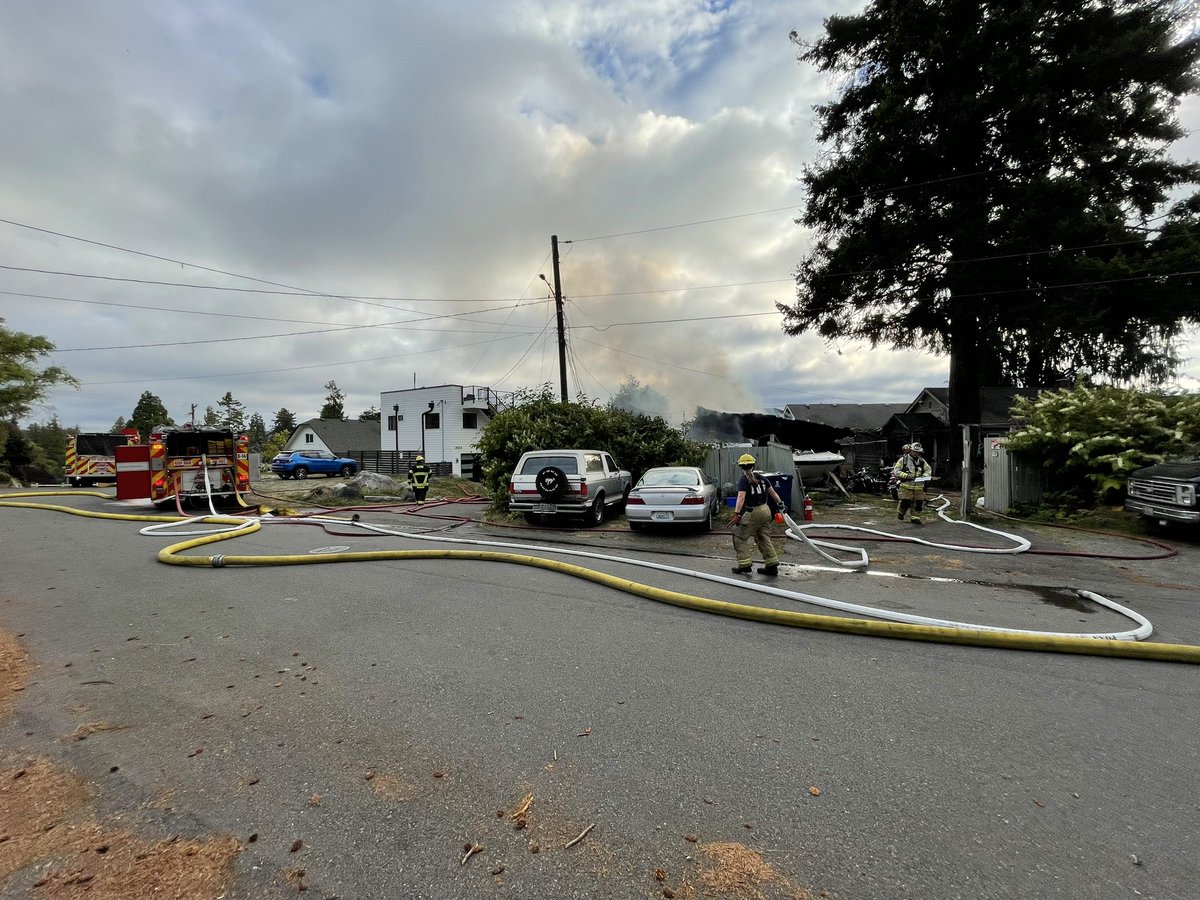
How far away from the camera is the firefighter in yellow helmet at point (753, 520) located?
7.39m

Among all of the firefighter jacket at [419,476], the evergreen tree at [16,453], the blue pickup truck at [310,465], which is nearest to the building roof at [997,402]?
the firefighter jacket at [419,476]

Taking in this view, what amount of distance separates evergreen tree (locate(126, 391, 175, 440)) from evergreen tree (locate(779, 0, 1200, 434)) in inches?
3489

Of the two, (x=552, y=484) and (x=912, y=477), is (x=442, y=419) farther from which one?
(x=912, y=477)

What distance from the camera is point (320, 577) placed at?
7293mm

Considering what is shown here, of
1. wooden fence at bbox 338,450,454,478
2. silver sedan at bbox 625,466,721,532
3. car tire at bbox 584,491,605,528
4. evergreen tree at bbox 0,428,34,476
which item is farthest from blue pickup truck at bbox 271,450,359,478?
silver sedan at bbox 625,466,721,532

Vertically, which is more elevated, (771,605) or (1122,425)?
(1122,425)

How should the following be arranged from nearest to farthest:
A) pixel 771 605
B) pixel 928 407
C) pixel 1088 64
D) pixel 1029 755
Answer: pixel 1029 755 → pixel 771 605 → pixel 1088 64 → pixel 928 407

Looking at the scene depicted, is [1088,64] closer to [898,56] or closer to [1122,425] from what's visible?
[898,56]

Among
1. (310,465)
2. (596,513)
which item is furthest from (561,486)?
(310,465)

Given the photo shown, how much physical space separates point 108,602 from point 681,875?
6871 mm

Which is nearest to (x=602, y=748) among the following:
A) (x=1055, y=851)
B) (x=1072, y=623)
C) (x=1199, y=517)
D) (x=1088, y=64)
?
(x=1055, y=851)

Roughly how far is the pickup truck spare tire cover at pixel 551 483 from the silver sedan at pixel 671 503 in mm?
1586

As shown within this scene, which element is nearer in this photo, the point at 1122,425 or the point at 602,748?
the point at 602,748

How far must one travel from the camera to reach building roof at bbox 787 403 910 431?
47156 millimetres
